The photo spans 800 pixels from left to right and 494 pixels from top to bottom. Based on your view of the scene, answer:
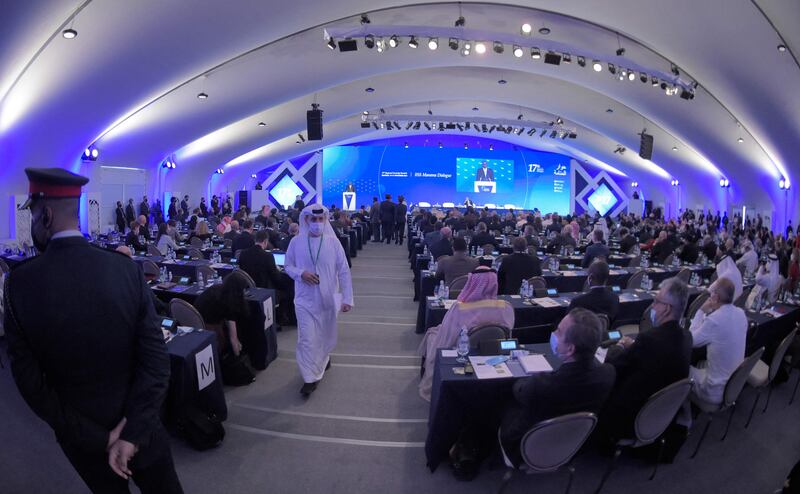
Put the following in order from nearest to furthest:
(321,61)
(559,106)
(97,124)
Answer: (97,124) < (321,61) < (559,106)

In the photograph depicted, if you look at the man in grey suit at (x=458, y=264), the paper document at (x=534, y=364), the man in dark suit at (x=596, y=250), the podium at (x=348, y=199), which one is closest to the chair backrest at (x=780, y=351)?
the paper document at (x=534, y=364)

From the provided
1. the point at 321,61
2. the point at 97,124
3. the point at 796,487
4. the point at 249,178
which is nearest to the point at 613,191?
the point at 249,178

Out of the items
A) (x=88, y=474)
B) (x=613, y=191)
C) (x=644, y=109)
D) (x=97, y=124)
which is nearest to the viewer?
(x=88, y=474)

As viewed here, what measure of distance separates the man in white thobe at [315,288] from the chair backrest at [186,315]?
2.93ft

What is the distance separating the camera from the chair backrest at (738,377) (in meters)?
3.64

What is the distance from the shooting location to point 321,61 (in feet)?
43.2

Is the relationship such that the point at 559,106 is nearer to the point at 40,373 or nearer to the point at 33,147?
the point at 33,147

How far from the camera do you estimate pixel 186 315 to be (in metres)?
4.51

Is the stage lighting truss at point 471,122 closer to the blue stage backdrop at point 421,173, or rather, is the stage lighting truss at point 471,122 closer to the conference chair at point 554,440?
the blue stage backdrop at point 421,173

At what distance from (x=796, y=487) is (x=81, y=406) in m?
2.85

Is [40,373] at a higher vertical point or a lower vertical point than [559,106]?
lower

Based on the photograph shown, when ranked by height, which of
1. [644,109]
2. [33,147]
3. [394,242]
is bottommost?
[394,242]

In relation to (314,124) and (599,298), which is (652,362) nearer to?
(599,298)

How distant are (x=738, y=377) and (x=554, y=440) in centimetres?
181
